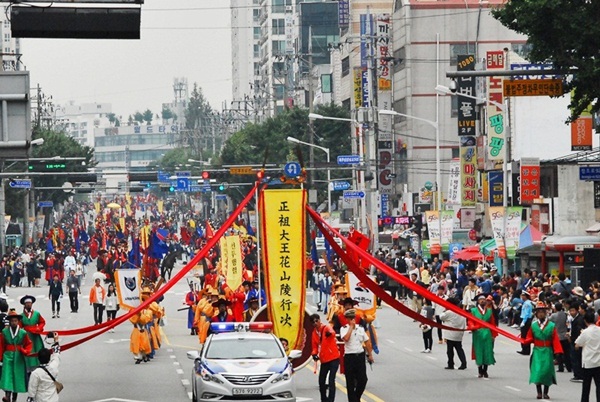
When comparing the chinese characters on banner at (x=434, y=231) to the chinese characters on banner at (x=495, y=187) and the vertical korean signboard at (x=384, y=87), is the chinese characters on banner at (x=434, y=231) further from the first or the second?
the vertical korean signboard at (x=384, y=87)

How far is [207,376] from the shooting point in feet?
71.2

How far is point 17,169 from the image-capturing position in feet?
313

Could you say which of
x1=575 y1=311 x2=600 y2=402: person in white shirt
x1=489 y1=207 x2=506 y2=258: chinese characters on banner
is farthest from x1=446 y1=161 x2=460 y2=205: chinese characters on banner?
x1=575 y1=311 x2=600 y2=402: person in white shirt

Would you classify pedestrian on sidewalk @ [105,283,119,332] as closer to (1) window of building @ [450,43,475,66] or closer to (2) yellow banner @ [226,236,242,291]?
(2) yellow banner @ [226,236,242,291]

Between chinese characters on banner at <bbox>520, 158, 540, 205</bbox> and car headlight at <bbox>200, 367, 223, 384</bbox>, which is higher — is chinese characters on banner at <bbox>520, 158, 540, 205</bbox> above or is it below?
above

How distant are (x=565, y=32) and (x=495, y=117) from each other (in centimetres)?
3009

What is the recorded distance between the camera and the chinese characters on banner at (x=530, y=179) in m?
52.3

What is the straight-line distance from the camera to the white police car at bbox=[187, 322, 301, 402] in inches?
844

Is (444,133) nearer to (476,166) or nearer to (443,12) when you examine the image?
(443,12)

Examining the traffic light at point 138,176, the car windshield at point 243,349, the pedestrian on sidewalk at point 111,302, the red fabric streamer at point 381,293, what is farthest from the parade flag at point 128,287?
the traffic light at point 138,176

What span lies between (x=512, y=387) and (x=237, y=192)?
9437 cm

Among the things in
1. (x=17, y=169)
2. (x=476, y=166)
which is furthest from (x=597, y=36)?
(x=17, y=169)

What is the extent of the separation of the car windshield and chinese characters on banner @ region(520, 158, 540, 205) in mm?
30600

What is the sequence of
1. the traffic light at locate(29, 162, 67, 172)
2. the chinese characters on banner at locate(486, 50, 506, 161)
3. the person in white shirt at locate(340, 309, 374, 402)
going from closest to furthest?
1. the person in white shirt at locate(340, 309, 374, 402)
2. the chinese characters on banner at locate(486, 50, 506, 161)
3. the traffic light at locate(29, 162, 67, 172)
